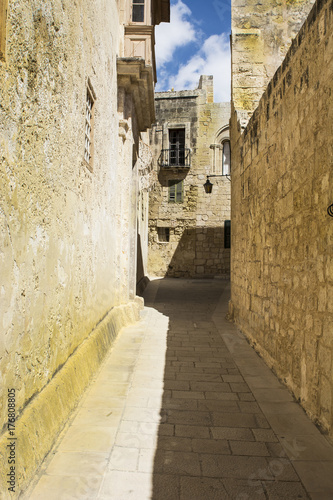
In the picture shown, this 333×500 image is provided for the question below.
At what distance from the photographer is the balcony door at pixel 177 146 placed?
1953cm

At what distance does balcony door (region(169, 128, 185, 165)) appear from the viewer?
19531 mm

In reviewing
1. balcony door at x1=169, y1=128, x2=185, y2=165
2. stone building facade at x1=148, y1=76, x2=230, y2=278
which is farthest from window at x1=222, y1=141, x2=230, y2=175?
balcony door at x1=169, y1=128, x2=185, y2=165

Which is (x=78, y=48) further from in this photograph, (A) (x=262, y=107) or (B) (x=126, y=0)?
(B) (x=126, y=0)

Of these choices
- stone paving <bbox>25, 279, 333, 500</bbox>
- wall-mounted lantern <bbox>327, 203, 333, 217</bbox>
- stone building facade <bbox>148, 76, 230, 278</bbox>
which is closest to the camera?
stone paving <bbox>25, 279, 333, 500</bbox>

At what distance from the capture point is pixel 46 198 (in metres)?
2.73

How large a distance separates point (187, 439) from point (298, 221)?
2.27m

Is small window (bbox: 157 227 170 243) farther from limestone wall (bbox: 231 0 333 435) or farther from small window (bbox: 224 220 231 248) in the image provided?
limestone wall (bbox: 231 0 333 435)

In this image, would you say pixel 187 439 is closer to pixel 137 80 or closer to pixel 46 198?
pixel 46 198

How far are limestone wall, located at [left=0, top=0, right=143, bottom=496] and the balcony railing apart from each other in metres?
14.2

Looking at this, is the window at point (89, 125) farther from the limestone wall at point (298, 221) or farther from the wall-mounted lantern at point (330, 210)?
the wall-mounted lantern at point (330, 210)

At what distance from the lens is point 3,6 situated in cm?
191

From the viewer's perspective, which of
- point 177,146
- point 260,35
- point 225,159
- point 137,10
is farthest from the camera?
point 225,159

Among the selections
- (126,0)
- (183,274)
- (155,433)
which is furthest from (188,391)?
(183,274)

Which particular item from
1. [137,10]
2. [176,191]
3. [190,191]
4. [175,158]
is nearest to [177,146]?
[175,158]
